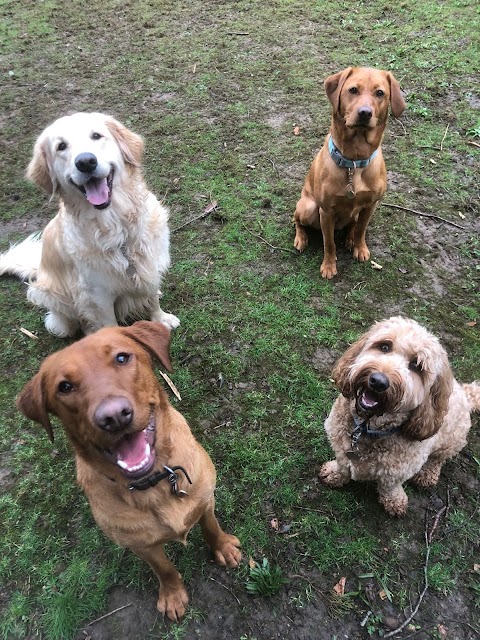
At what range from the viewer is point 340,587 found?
2688 millimetres

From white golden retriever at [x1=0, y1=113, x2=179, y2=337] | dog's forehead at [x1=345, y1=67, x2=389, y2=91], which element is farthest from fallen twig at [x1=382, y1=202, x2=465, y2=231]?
white golden retriever at [x1=0, y1=113, x2=179, y2=337]

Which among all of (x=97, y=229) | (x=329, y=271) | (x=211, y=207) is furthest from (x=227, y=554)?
(x=211, y=207)

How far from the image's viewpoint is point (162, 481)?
2.10 m

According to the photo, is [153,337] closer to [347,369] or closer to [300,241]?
[347,369]

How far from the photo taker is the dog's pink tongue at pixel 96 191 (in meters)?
2.98

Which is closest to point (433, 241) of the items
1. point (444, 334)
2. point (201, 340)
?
point (444, 334)

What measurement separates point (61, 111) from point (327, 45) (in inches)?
167

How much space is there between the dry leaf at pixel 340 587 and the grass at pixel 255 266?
0.04 meters

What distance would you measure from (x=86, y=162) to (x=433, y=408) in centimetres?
260

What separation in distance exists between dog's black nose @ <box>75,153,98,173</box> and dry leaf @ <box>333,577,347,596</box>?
306 cm

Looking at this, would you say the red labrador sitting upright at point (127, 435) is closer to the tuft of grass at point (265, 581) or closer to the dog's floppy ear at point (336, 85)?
the tuft of grass at point (265, 581)

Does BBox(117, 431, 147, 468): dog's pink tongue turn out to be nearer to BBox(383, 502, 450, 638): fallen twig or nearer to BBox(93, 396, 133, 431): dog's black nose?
BBox(93, 396, 133, 431): dog's black nose

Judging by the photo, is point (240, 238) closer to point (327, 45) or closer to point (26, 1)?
point (327, 45)

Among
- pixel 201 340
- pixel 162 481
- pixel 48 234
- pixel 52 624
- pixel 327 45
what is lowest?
pixel 52 624
